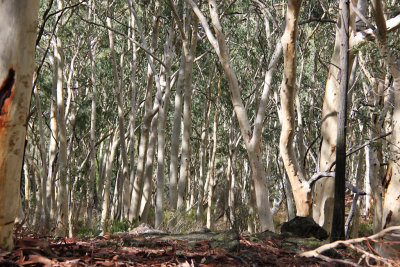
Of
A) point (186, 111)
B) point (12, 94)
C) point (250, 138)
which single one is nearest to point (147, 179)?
point (186, 111)

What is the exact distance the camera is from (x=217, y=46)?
661 cm

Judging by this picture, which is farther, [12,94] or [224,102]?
[224,102]

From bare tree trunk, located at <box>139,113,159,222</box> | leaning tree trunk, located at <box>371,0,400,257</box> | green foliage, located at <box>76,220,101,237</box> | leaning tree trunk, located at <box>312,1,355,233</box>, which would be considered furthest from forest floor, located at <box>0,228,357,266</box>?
bare tree trunk, located at <box>139,113,159,222</box>

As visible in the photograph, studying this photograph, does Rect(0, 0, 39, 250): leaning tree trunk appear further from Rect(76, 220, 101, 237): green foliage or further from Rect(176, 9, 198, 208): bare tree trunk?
Rect(176, 9, 198, 208): bare tree trunk

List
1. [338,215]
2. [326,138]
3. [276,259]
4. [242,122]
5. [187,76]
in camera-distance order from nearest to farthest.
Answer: [276,259]
[338,215]
[242,122]
[326,138]
[187,76]

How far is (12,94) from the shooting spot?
8.21 ft

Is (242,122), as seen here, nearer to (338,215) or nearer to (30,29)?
(338,215)

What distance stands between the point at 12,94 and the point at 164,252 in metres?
1.31

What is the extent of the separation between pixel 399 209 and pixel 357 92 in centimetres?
1372

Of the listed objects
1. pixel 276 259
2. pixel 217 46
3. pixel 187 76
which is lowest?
pixel 276 259

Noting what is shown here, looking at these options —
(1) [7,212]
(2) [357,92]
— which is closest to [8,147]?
(1) [7,212]

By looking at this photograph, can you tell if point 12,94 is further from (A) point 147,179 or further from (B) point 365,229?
(B) point 365,229

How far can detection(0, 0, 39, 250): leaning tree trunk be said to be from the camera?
8.14ft

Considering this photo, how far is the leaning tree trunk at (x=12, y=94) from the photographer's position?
8.14 ft
